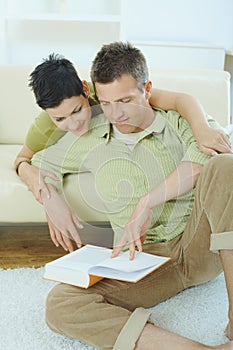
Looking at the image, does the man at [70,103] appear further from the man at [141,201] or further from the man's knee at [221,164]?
the man's knee at [221,164]

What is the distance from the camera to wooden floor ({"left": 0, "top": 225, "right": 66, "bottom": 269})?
205 centimetres

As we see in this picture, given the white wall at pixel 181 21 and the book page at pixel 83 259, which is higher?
the white wall at pixel 181 21

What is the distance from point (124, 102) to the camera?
60.1 inches

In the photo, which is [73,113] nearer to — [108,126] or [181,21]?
[108,126]

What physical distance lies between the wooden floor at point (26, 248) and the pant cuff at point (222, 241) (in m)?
0.87

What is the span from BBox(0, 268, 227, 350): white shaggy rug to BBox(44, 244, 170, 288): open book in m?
0.18

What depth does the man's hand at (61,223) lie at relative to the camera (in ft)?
5.34

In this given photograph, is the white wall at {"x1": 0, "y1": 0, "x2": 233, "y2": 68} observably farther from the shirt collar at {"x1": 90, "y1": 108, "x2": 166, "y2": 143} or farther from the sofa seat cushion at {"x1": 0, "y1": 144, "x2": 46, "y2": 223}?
the shirt collar at {"x1": 90, "y1": 108, "x2": 166, "y2": 143}

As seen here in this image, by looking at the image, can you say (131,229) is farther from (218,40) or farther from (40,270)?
(218,40)

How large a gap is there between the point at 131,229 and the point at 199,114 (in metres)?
0.39

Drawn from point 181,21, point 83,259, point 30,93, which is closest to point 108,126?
point 83,259

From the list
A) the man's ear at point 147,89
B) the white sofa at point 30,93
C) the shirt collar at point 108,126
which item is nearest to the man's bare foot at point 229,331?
the shirt collar at point 108,126

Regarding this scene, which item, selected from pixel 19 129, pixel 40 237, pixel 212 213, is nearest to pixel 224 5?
pixel 19 129

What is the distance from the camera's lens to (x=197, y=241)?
1490 mm
